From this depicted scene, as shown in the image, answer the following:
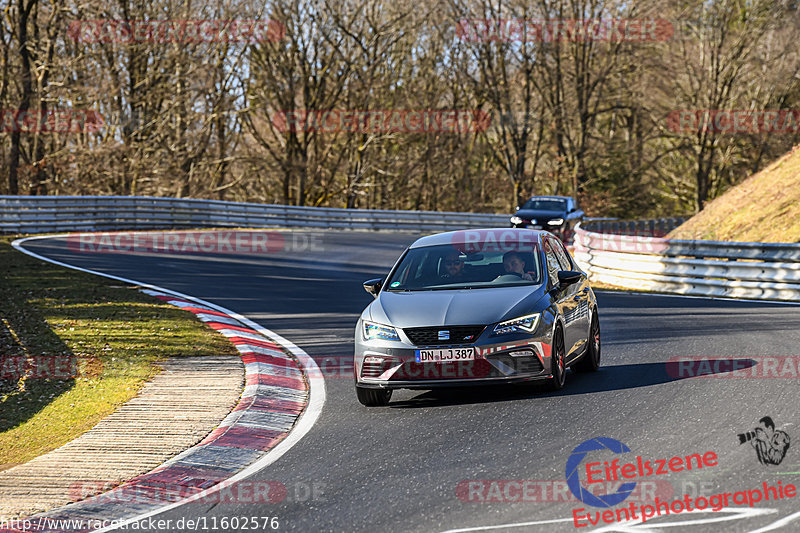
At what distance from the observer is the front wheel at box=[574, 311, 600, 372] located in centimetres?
1023

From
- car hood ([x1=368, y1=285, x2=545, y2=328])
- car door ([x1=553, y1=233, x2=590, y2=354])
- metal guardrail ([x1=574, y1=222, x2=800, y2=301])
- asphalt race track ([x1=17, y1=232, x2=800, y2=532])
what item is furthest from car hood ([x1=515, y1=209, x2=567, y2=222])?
car hood ([x1=368, y1=285, x2=545, y2=328])

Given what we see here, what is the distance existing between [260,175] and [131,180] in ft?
27.4

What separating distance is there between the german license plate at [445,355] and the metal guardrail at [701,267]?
456 inches

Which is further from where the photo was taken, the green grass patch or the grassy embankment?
the grassy embankment

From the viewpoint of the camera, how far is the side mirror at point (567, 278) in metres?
9.60

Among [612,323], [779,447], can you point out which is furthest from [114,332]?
[779,447]

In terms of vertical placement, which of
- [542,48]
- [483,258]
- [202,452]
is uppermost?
[542,48]

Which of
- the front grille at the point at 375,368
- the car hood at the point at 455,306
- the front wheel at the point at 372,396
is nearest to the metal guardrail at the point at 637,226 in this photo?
the car hood at the point at 455,306

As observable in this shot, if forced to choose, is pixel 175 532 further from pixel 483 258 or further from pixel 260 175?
pixel 260 175

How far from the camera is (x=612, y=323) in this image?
14.2 m

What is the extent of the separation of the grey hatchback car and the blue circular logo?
1.49m

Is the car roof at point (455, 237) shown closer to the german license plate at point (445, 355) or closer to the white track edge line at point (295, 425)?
the white track edge line at point (295, 425)

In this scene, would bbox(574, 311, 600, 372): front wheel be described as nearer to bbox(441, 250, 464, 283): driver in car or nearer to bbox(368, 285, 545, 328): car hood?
bbox(368, 285, 545, 328): car hood

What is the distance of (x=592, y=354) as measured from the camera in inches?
404
